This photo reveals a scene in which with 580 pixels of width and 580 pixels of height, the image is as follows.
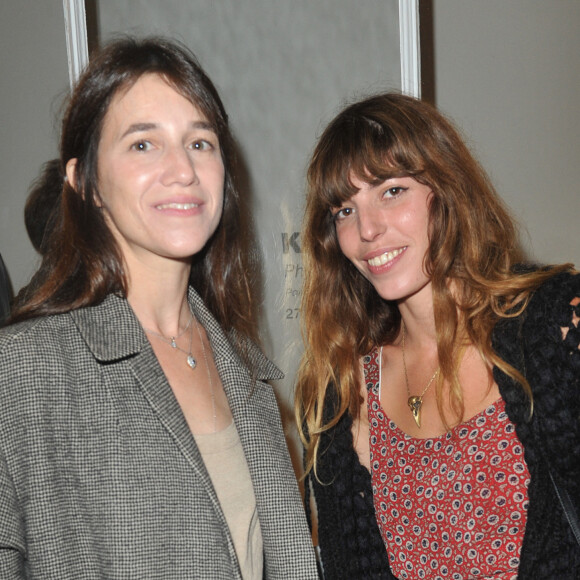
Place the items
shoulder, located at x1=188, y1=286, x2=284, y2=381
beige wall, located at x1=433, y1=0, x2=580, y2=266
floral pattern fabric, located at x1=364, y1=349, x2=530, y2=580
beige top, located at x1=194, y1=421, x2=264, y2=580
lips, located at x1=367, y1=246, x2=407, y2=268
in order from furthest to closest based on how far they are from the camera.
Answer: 1. beige wall, located at x1=433, y1=0, x2=580, y2=266
2. lips, located at x1=367, y1=246, x2=407, y2=268
3. shoulder, located at x1=188, y1=286, x2=284, y2=381
4. floral pattern fabric, located at x1=364, y1=349, x2=530, y2=580
5. beige top, located at x1=194, y1=421, x2=264, y2=580

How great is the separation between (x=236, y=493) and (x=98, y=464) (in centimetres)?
36

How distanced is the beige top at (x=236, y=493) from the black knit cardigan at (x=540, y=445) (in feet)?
1.20

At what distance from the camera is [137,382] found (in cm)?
146

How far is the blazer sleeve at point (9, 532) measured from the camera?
1.21m

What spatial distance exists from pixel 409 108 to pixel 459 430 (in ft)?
2.80

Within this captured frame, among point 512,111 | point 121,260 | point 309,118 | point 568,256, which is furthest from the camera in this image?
point 568,256

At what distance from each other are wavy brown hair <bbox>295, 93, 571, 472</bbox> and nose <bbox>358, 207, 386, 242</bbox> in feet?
0.23

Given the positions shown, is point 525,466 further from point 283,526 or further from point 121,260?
point 121,260

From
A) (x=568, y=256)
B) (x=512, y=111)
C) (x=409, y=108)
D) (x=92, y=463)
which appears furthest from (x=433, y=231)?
(x=568, y=256)

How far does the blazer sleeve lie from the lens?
47.7 inches

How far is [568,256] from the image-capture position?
143 inches

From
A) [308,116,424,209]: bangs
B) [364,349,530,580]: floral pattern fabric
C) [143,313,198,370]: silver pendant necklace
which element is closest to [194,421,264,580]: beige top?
[143,313,198,370]: silver pendant necklace

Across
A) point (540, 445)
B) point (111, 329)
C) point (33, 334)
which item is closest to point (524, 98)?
point (540, 445)

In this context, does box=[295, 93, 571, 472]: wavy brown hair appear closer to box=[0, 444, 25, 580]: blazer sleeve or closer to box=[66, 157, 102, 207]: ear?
box=[66, 157, 102, 207]: ear
